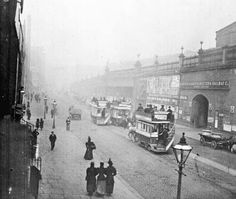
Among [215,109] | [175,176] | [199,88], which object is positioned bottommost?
[175,176]

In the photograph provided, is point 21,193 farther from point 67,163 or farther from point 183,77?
point 183,77

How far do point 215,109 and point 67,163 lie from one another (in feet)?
61.7

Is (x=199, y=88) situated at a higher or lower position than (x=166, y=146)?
higher

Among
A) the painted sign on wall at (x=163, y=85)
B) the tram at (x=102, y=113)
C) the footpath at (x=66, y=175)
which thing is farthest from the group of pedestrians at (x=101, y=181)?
the painted sign on wall at (x=163, y=85)

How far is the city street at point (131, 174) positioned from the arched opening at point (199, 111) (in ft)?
46.3

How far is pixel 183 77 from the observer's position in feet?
119

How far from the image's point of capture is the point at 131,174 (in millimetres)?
14883

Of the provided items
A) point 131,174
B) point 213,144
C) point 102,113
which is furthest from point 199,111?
point 131,174

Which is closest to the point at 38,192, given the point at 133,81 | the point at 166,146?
the point at 166,146

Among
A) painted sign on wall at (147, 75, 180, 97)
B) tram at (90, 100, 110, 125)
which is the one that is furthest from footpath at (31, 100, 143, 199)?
painted sign on wall at (147, 75, 180, 97)

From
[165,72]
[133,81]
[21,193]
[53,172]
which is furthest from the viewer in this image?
[133,81]

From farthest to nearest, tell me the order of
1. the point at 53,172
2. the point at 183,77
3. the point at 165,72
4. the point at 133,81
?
the point at 133,81
the point at 165,72
the point at 183,77
the point at 53,172

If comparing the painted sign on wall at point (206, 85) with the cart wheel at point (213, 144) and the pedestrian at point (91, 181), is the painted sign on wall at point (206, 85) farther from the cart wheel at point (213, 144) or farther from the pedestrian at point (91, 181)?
the pedestrian at point (91, 181)

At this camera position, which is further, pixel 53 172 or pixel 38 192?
pixel 53 172
